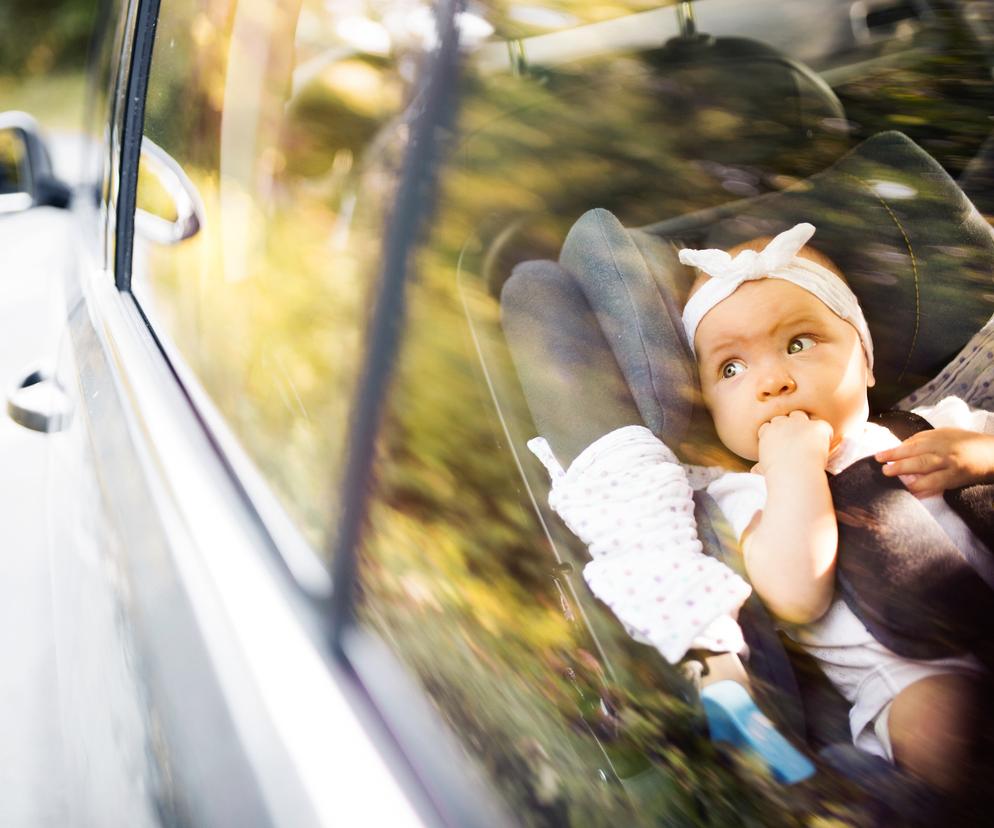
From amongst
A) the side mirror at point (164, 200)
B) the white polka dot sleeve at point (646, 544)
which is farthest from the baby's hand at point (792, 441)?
the side mirror at point (164, 200)

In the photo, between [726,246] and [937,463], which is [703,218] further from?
[937,463]

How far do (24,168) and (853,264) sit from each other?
222cm

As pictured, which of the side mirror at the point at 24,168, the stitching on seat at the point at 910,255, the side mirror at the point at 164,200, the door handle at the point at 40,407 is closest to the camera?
the stitching on seat at the point at 910,255

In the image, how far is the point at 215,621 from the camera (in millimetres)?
1024

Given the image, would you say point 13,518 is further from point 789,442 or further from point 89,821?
point 789,442

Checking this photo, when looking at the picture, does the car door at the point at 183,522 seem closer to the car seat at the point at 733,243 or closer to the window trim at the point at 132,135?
the window trim at the point at 132,135

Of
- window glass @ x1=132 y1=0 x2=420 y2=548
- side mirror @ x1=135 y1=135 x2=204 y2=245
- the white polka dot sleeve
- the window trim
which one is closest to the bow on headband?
the white polka dot sleeve

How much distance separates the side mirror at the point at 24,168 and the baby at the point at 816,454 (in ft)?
6.64

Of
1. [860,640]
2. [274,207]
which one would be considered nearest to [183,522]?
[274,207]

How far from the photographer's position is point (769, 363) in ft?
3.48

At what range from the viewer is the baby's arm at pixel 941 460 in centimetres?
105

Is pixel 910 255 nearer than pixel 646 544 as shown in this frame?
No

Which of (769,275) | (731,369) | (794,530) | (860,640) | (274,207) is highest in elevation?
(274,207)

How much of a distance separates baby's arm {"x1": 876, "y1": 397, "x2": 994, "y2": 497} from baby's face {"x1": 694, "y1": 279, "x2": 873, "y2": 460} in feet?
0.22
